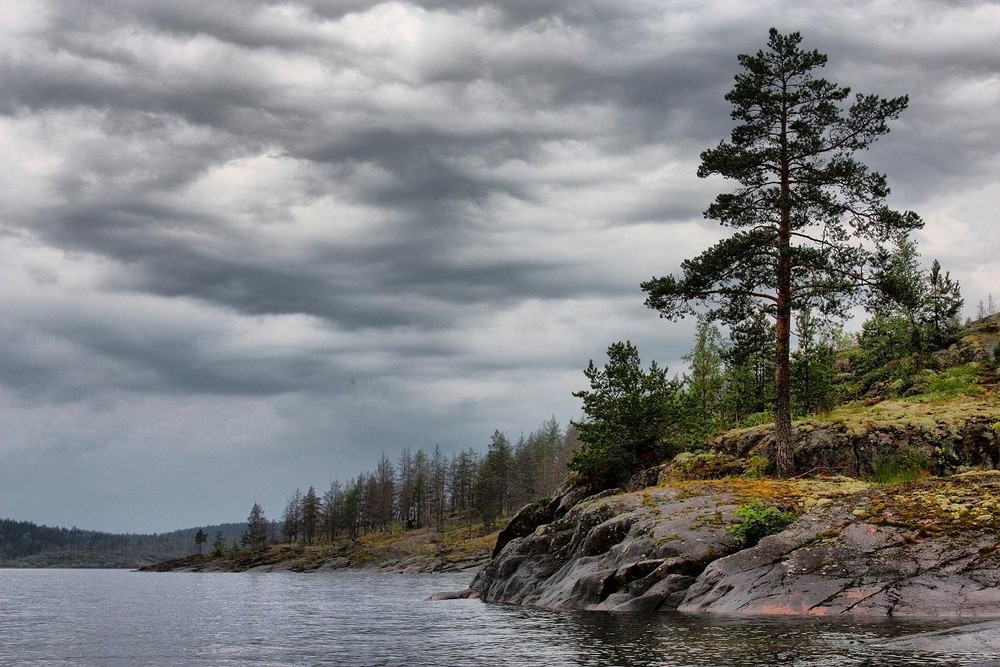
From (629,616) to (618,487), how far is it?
19.1m

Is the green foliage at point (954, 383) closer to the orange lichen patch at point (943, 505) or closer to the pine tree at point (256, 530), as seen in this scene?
the orange lichen patch at point (943, 505)

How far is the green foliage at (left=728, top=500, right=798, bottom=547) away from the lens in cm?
2217

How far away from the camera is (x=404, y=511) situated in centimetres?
17150

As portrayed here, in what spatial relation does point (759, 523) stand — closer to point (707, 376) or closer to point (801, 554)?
point (801, 554)

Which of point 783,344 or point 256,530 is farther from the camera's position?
point 256,530

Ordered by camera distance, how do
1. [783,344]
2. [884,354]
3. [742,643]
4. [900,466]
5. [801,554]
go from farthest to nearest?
[884,354]
[783,344]
[900,466]
[801,554]
[742,643]

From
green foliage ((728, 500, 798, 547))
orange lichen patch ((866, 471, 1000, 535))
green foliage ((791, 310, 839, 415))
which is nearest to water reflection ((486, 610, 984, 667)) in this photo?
green foliage ((728, 500, 798, 547))

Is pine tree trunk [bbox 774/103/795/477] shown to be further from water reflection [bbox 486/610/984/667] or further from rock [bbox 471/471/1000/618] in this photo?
water reflection [bbox 486/610/984/667]

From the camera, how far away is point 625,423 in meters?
41.6

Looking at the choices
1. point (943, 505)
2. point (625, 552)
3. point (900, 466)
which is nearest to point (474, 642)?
point (625, 552)

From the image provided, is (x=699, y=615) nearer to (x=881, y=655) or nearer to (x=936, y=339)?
(x=881, y=655)

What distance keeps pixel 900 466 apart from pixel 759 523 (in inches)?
352

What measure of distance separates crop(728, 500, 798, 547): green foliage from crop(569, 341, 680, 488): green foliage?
16374 mm

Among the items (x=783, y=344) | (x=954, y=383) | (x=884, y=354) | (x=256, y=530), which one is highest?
(x=884, y=354)
